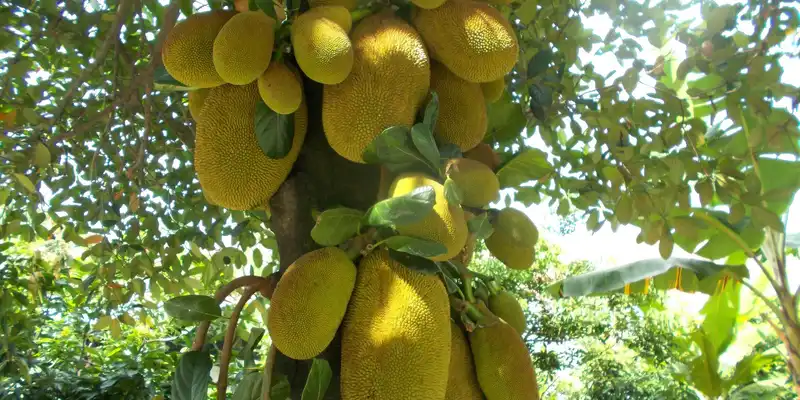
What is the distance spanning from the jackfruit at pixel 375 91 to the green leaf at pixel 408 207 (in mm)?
118

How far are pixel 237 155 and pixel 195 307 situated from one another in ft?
0.64

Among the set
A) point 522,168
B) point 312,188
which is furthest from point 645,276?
point 312,188

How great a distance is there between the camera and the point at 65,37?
164 cm

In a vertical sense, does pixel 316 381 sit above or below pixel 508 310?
below

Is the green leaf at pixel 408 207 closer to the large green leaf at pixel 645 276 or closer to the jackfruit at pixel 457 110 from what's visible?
the jackfruit at pixel 457 110

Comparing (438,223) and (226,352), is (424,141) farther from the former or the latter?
(226,352)

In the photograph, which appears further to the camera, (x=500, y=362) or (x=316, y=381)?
(x=500, y=362)

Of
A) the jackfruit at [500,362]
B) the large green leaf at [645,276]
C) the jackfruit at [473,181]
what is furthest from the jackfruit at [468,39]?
the large green leaf at [645,276]

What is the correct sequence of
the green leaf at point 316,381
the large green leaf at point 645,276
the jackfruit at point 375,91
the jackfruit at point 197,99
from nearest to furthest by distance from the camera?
the green leaf at point 316,381 → the jackfruit at point 375,91 → the jackfruit at point 197,99 → the large green leaf at point 645,276

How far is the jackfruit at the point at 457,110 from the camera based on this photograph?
80 cm

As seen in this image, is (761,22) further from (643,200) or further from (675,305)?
(675,305)

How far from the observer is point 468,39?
30.6 inches

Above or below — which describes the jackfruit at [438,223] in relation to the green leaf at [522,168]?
below

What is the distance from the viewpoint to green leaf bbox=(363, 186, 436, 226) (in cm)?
60
